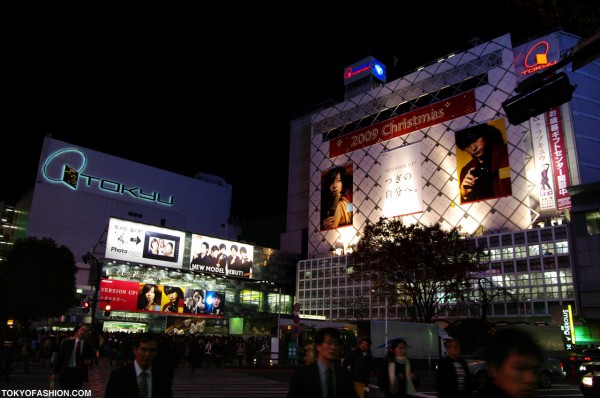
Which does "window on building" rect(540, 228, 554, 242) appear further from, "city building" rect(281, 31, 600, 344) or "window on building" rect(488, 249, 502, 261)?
"window on building" rect(488, 249, 502, 261)

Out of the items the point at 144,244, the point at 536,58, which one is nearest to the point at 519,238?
the point at 536,58

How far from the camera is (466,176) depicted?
175 feet

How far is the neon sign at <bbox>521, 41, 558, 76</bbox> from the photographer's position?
1905 inches

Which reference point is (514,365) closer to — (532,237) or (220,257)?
(532,237)

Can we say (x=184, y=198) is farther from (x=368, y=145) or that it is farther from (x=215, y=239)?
(x=368, y=145)

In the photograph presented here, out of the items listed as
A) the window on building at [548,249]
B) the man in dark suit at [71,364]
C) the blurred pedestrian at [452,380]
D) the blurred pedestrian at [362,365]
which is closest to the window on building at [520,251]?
the window on building at [548,249]

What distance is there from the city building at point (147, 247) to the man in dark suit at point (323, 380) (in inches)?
1344

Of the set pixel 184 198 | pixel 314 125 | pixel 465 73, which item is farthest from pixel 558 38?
pixel 184 198

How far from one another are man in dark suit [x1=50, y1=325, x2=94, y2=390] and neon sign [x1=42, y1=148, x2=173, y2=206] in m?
64.7

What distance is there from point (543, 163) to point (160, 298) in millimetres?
41091

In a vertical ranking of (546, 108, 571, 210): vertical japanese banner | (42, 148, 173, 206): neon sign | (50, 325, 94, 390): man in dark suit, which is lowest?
(50, 325, 94, 390): man in dark suit

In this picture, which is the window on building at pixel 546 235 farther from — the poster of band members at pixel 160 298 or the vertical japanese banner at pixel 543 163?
the poster of band members at pixel 160 298

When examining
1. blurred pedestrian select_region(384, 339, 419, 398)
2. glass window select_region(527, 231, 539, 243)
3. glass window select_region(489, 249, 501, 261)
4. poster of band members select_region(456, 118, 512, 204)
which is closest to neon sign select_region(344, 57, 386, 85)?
poster of band members select_region(456, 118, 512, 204)

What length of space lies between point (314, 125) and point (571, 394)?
59960mm
